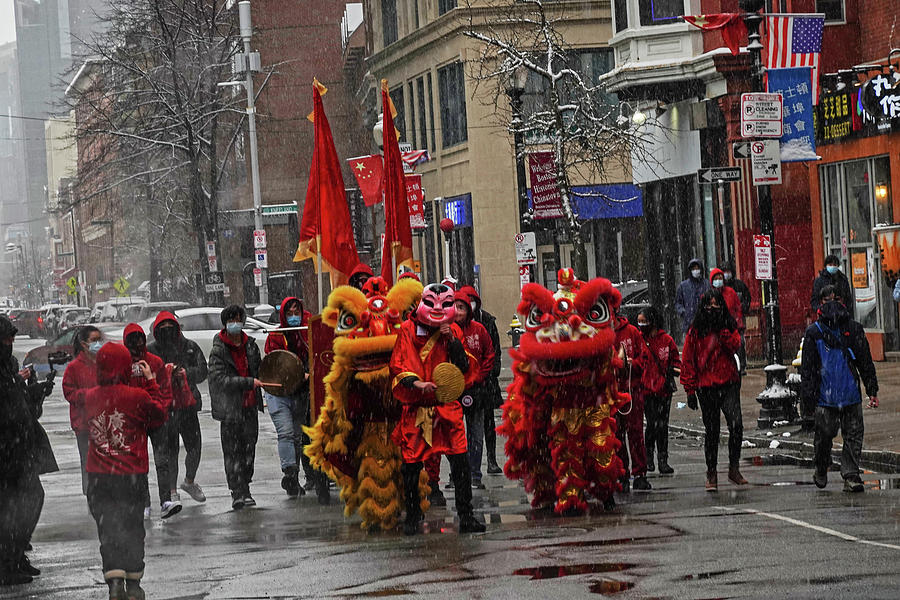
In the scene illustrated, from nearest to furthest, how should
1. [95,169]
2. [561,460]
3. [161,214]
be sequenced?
[561,460]
[95,169]
[161,214]

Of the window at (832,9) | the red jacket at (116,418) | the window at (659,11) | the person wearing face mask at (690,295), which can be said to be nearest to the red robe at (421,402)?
the red jacket at (116,418)

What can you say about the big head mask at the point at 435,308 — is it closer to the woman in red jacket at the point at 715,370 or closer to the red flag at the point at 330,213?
the woman in red jacket at the point at 715,370

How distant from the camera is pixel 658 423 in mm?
14062

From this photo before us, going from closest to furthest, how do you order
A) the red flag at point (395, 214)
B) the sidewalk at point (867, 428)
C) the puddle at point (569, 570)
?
the puddle at point (569, 570)
the sidewalk at point (867, 428)
the red flag at point (395, 214)

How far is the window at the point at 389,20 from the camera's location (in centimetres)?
4869

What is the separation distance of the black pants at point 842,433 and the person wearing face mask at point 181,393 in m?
5.76

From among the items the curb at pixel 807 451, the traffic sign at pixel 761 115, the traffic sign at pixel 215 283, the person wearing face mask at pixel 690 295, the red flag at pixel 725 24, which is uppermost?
the red flag at pixel 725 24

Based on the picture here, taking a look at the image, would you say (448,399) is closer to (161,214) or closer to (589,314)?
(589,314)

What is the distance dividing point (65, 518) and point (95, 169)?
34.8m

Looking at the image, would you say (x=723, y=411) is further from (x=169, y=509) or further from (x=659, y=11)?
(x=659, y=11)

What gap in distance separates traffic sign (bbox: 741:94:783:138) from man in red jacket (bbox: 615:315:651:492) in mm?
5227

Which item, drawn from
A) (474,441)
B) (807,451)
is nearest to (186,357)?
(474,441)

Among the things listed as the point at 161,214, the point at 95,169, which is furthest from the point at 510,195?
the point at 161,214

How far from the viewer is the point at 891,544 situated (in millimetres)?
9234
